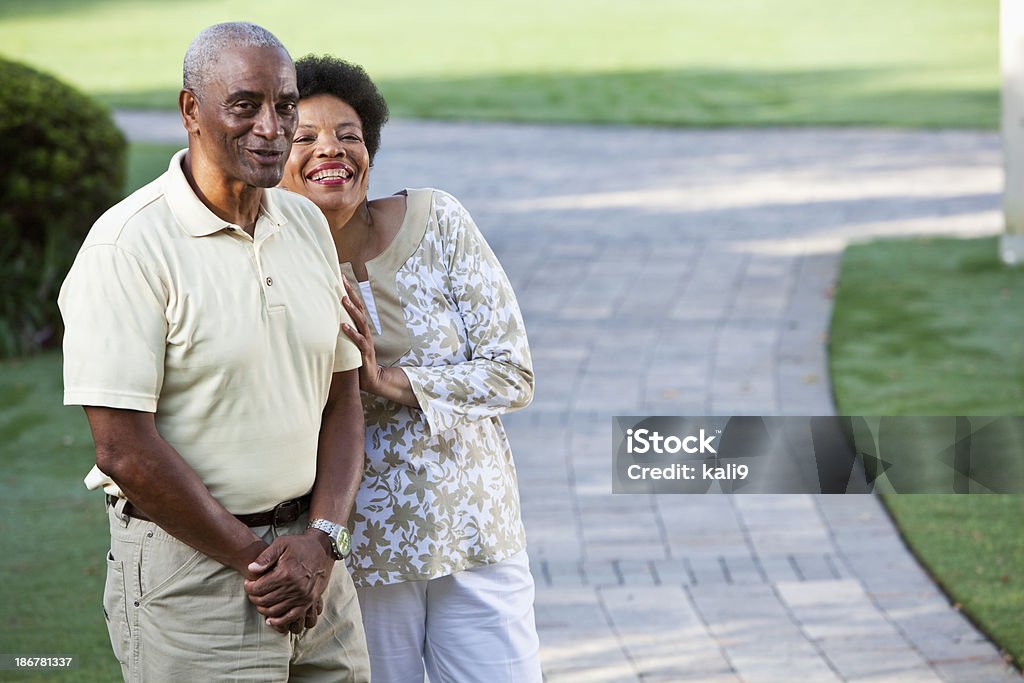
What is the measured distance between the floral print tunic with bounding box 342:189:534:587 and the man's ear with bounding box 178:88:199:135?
586mm

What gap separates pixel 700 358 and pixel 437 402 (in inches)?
243

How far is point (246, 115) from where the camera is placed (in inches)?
102

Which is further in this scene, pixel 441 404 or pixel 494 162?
pixel 494 162

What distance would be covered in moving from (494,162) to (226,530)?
14943 mm

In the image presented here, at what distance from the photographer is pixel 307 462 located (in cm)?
271

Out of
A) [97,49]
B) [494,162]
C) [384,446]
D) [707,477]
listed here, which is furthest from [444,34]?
[384,446]

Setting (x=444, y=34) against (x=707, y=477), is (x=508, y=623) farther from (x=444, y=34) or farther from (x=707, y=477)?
(x=444, y=34)

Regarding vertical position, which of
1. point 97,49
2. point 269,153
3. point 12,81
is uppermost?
point 269,153

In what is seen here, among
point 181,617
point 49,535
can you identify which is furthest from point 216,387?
point 49,535

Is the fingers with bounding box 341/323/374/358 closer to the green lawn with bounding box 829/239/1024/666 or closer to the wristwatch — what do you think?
the wristwatch

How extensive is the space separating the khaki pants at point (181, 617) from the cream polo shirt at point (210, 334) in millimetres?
119

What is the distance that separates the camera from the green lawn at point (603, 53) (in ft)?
73.1

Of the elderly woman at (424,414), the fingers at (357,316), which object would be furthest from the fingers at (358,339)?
the elderly woman at (424,414)

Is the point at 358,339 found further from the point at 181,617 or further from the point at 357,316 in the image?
the point at 181,617
